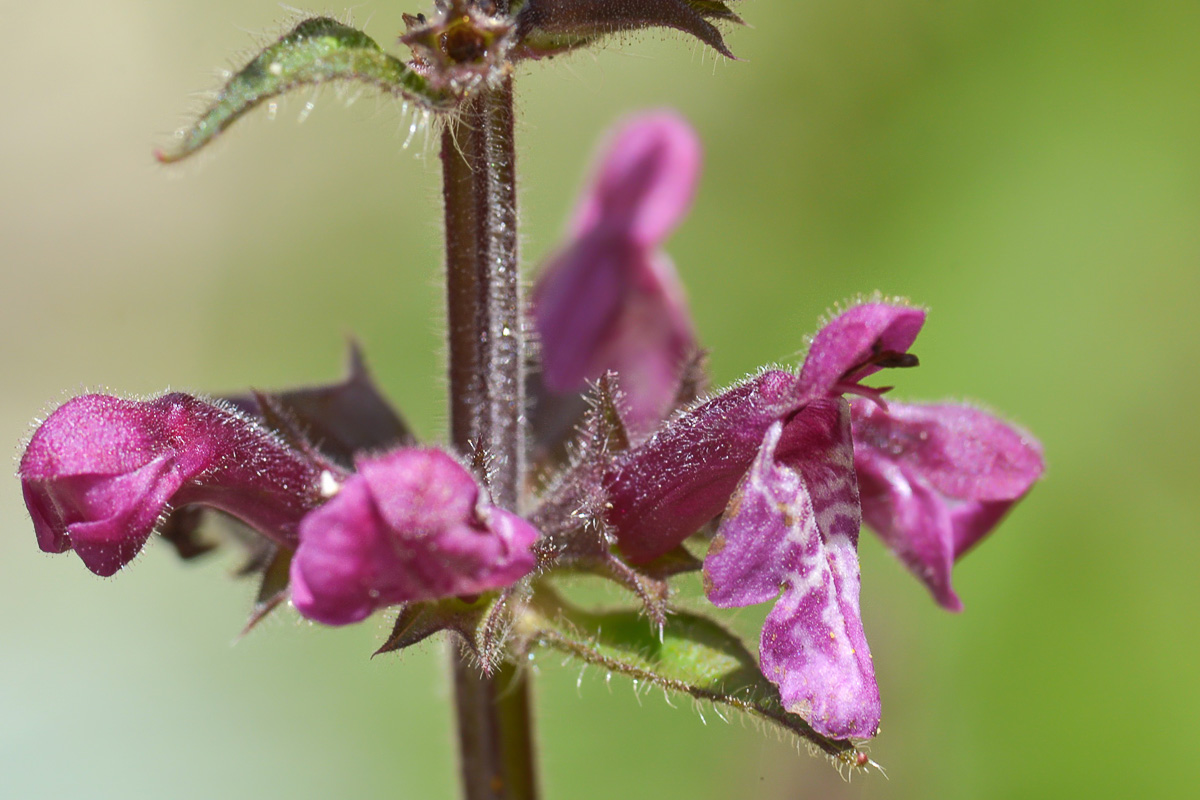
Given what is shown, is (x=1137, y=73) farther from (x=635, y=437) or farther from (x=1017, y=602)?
(x=635, y=437)

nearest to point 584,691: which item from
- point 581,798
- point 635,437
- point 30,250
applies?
point 581,798

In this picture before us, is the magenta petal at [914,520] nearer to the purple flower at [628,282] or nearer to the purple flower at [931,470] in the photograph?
the purple flower at [931,470]

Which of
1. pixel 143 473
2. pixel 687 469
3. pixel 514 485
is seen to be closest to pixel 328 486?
pixel 143 473

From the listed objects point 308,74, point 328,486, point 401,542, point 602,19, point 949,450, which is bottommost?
point 328,486

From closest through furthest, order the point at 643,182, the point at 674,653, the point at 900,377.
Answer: the point at 674,653 < the point at 643,182 < the point at 900,377

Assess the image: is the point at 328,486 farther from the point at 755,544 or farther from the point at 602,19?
the point at 602,19

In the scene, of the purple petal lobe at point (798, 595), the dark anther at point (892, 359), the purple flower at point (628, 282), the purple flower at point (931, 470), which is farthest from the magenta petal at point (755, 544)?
the purple flower at point (628, 282)

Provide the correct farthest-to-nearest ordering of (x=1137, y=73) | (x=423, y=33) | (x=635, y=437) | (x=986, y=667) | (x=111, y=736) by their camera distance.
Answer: (x=1137, y=73) → (x=111, y=736) → (x=986, y=667) → (x=635, y=437) → (x=423, y=33)
